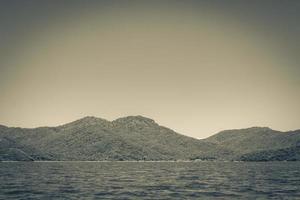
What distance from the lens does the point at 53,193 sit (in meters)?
73.1

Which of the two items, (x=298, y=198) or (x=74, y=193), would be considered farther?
(x=74, y=193)

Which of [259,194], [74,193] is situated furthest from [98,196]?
[259,194]

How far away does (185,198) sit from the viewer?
67938mm

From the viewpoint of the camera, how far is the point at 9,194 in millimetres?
70188

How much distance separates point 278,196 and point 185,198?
48.8 feet

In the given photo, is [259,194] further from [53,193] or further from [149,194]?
[53,193]

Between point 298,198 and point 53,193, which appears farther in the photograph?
point 53,193

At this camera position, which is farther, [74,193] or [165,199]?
[74,193]

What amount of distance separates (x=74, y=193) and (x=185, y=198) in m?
18.2

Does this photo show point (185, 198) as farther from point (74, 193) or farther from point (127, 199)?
point (74, 193)

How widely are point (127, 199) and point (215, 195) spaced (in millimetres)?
15112

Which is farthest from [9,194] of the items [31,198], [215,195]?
[215,195]

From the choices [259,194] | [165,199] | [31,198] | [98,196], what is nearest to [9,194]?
[31,198]

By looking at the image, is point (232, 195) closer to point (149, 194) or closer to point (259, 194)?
point (259, 194)
